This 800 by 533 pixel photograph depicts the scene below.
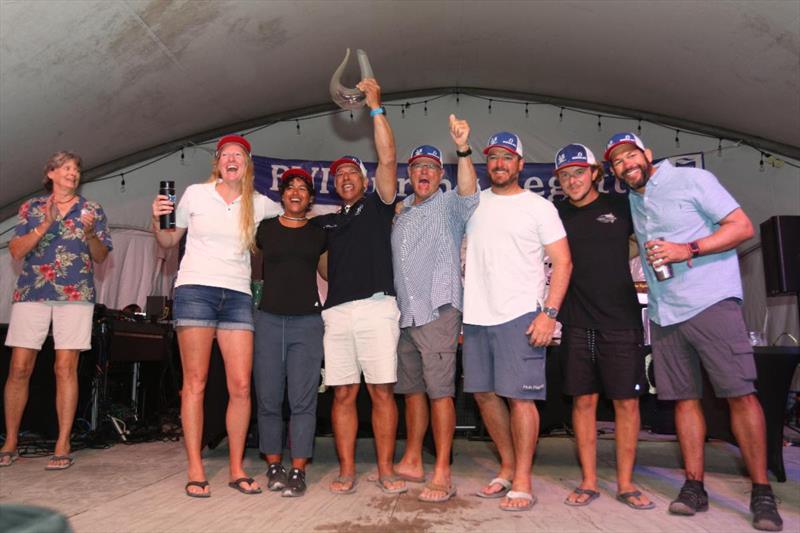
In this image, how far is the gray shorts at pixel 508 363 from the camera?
8.75 ft

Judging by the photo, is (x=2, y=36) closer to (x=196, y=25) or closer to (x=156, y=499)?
(x=196, y=25)

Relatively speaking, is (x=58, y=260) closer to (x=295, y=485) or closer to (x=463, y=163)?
(x=295, y=485)

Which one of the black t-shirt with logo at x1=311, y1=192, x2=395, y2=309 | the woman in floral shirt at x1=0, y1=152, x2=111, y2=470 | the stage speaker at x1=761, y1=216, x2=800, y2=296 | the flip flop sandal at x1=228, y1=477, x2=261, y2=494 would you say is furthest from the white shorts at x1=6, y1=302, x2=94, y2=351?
the stage speaker at x1=761, y1=216, x2=800, y2=296

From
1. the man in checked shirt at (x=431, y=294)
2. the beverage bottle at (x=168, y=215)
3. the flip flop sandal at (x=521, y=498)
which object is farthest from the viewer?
the man in checked shirt at (x=431, y=294)

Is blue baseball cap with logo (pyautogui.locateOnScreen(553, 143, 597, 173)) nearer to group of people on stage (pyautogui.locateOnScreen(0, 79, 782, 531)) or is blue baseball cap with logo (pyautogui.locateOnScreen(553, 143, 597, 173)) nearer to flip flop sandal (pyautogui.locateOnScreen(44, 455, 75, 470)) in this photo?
group of people on stage (pyautogui.locateOnScreen(0, 79, 782, 531))

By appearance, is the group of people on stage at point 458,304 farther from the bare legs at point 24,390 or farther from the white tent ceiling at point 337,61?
the white tent ceiling at point 337,61

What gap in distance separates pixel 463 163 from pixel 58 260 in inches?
93.5

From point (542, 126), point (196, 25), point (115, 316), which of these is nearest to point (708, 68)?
point (542, 126)

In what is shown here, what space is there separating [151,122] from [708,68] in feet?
18.1

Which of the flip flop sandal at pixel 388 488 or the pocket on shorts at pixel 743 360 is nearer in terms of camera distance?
the pocket on shorts at pixel 743 360

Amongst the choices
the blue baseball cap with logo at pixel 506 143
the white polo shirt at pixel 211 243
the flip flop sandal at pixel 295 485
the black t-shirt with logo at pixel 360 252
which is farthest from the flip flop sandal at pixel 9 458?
the blue baseball cap with logo at pixel 506 143

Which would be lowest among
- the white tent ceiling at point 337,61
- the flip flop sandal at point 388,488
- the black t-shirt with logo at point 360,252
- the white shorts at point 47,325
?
the flip flop sandal at point 388,488

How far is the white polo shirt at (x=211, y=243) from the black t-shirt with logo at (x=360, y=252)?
0.41 m

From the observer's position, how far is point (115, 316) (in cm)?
473
